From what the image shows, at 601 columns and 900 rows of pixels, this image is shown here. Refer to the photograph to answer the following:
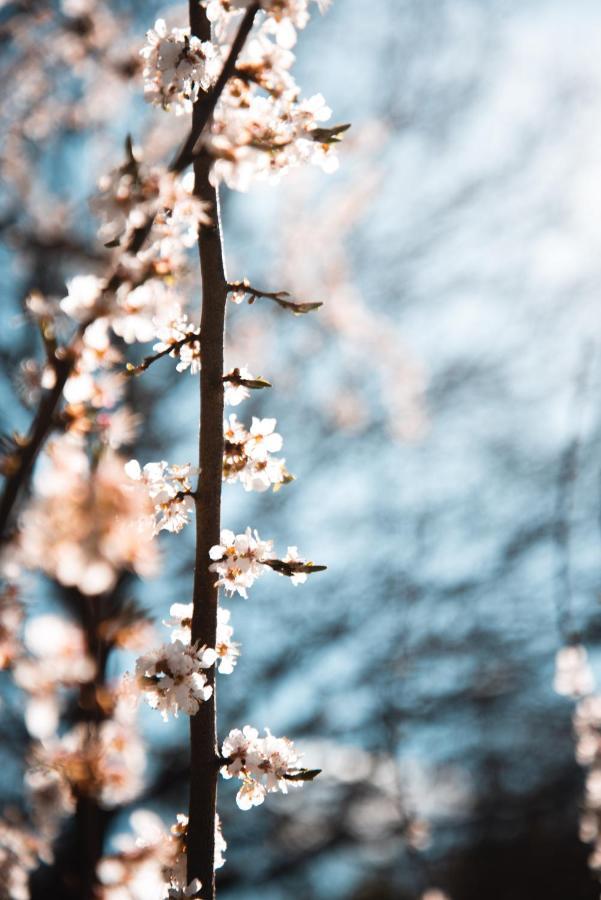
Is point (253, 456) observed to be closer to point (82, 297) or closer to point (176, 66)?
point (82, 297)

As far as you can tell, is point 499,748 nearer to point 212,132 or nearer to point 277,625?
point 277,625

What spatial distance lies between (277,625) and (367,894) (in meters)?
4.15

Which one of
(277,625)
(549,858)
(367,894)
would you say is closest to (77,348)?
(277,625)

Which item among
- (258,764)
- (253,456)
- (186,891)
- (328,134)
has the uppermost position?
(328,134)

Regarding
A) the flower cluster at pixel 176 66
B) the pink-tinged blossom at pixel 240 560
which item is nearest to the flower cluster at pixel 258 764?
the pink-tinged blossom at pixel 240 560

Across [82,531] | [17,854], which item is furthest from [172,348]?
[17,854]

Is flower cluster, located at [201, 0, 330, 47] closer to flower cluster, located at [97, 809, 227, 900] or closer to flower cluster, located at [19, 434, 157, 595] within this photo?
flower cluster, located at [19, 434, 157, 595]

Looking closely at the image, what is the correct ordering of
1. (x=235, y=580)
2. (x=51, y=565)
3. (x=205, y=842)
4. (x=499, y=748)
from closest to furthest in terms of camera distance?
(x=51, y=565)
(x=205, y=842)
(x=235, y=580)
(x=499, y=748)

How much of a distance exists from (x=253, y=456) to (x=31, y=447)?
612 millimetres

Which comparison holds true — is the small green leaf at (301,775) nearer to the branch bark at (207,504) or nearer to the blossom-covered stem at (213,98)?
the branch bark at (207,504)

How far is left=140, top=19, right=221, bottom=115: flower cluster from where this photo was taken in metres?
1.40

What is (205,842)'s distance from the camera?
1.22 m

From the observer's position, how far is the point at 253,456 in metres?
1.47

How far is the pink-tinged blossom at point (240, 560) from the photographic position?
4.37ft
